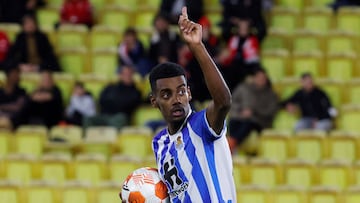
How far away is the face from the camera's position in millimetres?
7754

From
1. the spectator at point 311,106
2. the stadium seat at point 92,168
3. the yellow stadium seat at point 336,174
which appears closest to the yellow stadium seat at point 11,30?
the stadium seat at point 92,168

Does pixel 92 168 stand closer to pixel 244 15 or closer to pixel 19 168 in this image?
pixel 19 168

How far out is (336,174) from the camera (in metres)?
13.5

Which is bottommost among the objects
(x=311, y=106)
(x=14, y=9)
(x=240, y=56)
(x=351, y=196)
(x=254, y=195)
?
(x=351, y=196)

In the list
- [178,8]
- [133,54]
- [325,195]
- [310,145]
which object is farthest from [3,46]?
[325,195]

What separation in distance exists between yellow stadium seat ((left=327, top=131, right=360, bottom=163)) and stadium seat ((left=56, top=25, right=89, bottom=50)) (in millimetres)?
3998

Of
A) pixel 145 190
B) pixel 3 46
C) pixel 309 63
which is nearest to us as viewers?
pixel 145 190

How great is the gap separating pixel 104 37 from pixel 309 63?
8.70ft

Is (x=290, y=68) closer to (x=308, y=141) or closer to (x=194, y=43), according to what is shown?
(x=308, y=141)

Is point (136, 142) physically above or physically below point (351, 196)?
above

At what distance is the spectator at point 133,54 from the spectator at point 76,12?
4.03 ft

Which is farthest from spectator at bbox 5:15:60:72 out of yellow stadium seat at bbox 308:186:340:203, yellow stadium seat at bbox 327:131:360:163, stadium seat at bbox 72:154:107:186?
yellow stadium seat at bbox 308:186:340:203

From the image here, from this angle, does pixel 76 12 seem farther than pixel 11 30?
Yes

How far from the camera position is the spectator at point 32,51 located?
53.4 ft
